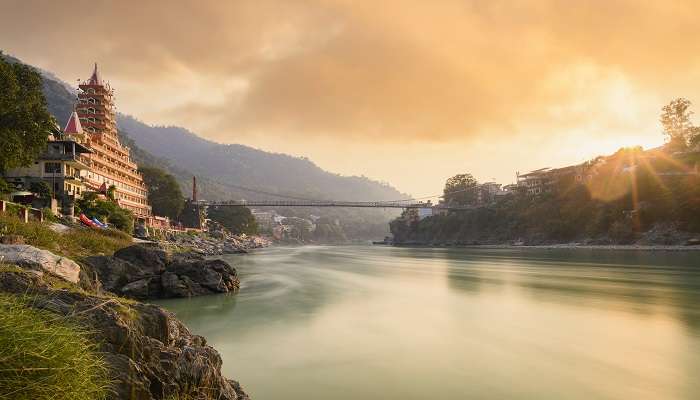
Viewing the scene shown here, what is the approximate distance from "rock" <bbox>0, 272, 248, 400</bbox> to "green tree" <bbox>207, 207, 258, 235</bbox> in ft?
351

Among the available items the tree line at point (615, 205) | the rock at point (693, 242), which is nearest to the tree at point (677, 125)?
the tree line at point (615, 205)

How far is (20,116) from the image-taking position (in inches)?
1105

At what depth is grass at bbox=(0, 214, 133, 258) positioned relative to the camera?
18047 millimetres

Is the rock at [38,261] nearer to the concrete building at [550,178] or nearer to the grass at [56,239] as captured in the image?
the grass at [56,239]

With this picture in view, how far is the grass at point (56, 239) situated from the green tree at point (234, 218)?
81.3 m

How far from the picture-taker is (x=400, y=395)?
879cm

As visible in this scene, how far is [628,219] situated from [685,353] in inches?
2640

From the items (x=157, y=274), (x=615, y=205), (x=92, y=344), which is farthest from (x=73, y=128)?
(x=615, y=205)

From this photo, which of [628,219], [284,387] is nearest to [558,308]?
[284,387]

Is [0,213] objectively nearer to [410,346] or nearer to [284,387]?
[284,387]

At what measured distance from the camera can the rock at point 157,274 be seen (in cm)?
1952

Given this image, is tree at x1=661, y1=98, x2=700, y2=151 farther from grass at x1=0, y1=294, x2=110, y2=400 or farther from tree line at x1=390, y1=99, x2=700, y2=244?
grass at x1=0, y1=294, x2=110, y2=400

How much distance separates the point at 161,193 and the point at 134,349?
79245 millimetres

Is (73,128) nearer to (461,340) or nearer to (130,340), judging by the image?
(461,340)
